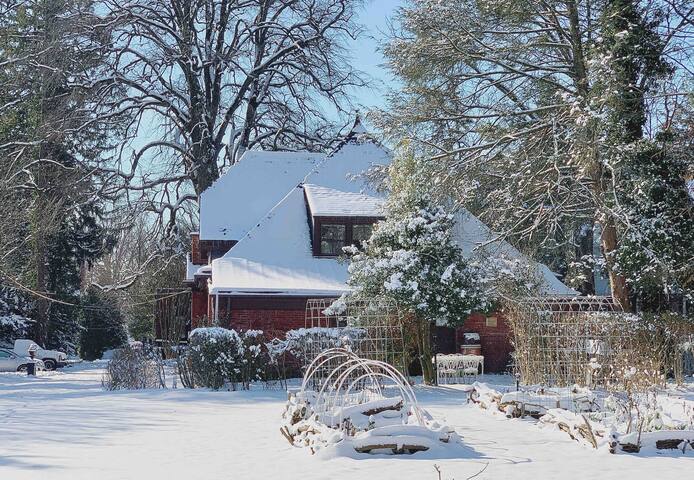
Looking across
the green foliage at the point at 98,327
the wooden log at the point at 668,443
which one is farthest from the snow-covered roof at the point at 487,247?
the green foliage at the point at 98,327

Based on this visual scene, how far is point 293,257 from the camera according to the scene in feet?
79.7

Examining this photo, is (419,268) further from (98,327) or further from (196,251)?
(98,327)

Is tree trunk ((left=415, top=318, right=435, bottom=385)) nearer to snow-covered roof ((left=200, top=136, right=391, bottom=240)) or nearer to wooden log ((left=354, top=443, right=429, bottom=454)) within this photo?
snow-covered roof ((left=200, top=136, right=391, bottom=240))

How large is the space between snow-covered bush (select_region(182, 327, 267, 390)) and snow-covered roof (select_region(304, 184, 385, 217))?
5.88 m

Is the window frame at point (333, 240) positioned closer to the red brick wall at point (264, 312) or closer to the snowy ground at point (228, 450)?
the red brick wall at point (264, 312)

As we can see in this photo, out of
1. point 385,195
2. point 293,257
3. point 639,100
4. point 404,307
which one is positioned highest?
point 639,100

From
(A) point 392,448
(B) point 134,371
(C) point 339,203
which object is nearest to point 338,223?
(C) point 339,203

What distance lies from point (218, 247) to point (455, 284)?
9.51 metres

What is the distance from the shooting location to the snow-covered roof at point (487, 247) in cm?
2177

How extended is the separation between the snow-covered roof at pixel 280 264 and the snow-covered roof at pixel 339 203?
88 cm

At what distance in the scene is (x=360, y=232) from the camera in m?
24.5

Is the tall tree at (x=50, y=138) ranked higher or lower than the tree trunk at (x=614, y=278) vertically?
higher

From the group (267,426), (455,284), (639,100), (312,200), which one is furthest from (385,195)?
(267,426)

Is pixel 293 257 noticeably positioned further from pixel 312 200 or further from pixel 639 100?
pixel 639 100
